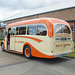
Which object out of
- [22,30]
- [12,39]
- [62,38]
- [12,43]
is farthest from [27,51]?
[62,38]

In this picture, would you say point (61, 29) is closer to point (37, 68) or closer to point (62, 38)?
point (62, 38)

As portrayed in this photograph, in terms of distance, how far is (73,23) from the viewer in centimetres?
2483

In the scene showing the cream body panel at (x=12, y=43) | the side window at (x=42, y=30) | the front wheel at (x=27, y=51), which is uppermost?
the side window at (x=42, y=30)

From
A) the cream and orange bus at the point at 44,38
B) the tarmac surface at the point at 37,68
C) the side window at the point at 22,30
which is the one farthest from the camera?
the side window at the point at 22,30

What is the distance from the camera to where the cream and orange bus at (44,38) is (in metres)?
6.71

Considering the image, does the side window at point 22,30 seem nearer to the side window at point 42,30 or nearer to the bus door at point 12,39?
the bus door at point 12,39

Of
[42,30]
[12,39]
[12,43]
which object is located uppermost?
[42,30]

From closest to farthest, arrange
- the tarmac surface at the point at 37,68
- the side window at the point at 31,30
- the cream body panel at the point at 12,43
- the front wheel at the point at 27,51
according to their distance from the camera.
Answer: the tarmac surface at the point at 37,68 < the side window at the point at 31,30 < the front wheel at the point at 27,51 < the cream body panel at the point at 12,43

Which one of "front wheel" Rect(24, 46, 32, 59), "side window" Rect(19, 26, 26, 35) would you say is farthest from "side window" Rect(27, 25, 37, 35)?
"front wheel" Rect(24, 46, 32, 59)

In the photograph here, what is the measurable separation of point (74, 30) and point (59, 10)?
23.6 feet

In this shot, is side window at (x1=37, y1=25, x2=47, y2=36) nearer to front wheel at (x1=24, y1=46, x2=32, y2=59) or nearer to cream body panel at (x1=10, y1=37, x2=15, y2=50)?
front wheel at (x1=24, y1=46, x2=32, y2=59)

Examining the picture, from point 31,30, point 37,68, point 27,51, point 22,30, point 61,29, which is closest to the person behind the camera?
point 37,68

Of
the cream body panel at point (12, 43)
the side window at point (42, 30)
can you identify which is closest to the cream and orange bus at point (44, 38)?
the side window at point (42, 30)

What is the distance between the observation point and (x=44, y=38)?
6.92 meters
